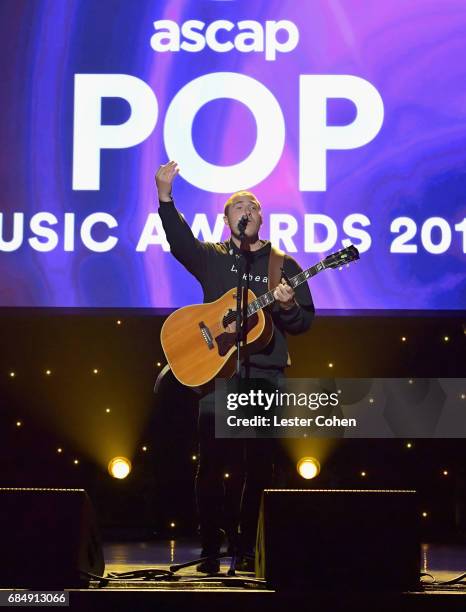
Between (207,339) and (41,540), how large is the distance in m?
1.32

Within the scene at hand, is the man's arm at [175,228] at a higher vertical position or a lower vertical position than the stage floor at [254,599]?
higher

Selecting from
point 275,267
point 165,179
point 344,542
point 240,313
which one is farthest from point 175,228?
point 344,542

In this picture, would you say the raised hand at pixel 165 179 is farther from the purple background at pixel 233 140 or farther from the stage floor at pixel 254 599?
the stage floor at pixel 254 599

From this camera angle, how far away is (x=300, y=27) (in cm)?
494

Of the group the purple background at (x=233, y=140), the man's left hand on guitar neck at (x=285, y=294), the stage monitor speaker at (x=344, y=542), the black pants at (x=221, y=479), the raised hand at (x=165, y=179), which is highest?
the purple background at (x=233, y=140)

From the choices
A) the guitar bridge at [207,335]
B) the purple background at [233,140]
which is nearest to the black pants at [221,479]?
the guitar bridge at [207,335]

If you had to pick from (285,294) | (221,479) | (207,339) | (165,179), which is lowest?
(221,479)

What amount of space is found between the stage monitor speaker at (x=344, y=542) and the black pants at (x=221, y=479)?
750 mm

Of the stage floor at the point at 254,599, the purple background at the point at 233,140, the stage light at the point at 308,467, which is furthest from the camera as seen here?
the stage light at the point at 308,467

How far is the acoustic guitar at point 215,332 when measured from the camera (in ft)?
12.7

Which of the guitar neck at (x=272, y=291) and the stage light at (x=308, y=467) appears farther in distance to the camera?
the stage light at (x=308, y=467)

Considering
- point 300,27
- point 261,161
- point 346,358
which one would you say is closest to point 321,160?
point 261,161

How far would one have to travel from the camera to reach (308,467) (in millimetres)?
4977

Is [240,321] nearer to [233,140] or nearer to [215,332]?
[215,332]
